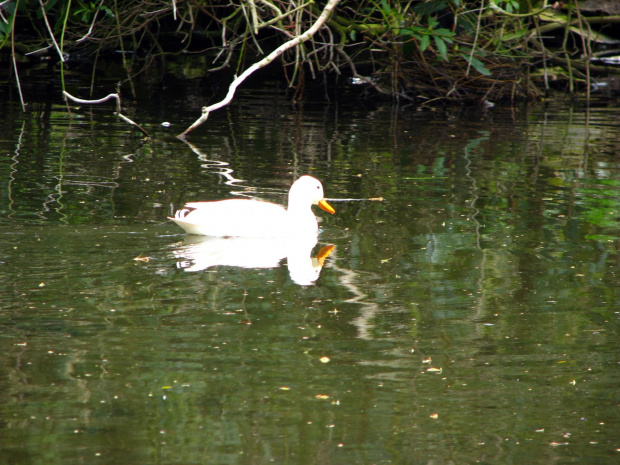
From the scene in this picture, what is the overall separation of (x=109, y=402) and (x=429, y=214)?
465 cm

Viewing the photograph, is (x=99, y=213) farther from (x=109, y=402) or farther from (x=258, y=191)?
(x=109, y=402)

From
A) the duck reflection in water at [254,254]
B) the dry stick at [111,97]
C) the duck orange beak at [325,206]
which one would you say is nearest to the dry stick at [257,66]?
the dry stick at [111,97]

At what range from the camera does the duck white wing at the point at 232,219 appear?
7.70 m

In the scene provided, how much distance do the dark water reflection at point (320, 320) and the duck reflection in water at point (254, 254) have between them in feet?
0.22

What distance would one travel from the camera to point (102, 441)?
13.7 feet

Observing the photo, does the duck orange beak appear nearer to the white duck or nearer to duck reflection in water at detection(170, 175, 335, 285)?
duck reflection in water at detection(170, 175, 335, 285)

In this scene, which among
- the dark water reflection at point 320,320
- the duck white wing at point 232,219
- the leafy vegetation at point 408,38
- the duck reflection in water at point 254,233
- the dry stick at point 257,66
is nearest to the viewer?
the dark water reflection at point 320,320

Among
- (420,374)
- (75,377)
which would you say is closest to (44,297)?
(75,377)

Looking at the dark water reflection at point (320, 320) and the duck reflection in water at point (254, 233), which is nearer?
the dark water reflection at point (320, 320)

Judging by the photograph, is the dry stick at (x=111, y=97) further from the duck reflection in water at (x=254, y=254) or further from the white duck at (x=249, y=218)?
the duck reflection in water at (x=254, y=254)

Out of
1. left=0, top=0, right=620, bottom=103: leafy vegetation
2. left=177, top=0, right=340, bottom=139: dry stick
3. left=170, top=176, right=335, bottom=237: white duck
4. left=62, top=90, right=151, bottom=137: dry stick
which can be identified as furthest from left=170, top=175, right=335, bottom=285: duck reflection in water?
left=0, top=0, right=620, bottom=103: leafy vegetation

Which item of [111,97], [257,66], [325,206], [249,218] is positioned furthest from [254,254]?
[111,97]

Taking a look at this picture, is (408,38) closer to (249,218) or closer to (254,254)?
(249,218)

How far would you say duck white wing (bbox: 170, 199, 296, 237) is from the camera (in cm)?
770
